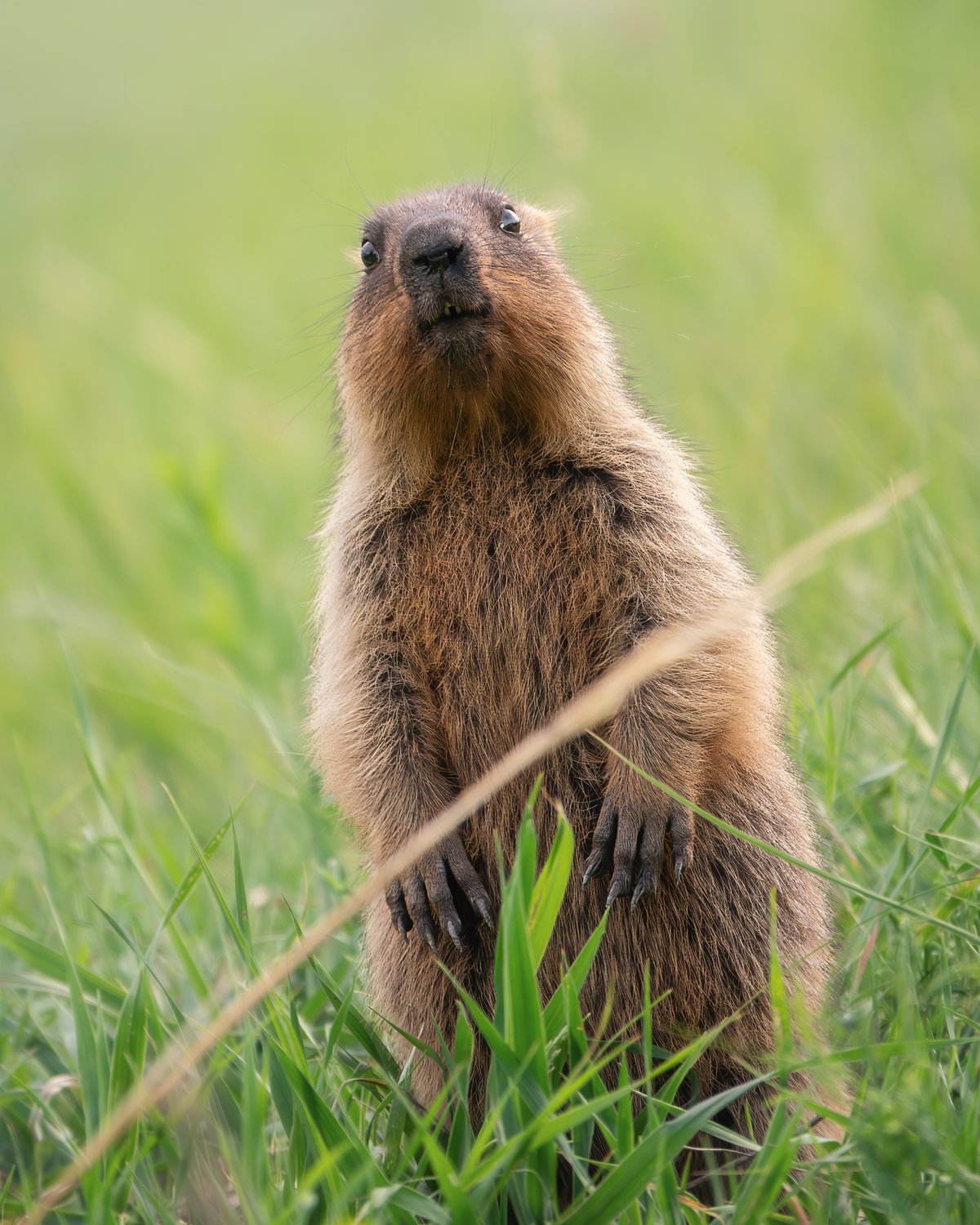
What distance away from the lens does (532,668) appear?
355 centimetres

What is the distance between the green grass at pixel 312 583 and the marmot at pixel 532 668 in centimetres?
24

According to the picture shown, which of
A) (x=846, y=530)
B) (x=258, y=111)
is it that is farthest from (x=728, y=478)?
(x=258, y=111)

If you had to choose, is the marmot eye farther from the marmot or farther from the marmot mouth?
the marmot mouth

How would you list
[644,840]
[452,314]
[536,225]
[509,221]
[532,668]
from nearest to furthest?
[644,840]
[532,668]
[452,314]
[509,221]
[536,225]

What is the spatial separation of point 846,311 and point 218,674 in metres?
4.50

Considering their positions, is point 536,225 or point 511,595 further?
point 536,225

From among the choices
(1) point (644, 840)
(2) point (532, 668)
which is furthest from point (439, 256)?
(1) point (644, 840)

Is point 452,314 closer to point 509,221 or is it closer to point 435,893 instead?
point 509,221

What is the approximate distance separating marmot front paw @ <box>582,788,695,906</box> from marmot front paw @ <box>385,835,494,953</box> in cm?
31

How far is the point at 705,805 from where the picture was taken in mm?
3549

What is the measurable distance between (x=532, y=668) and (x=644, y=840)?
1.89 ft

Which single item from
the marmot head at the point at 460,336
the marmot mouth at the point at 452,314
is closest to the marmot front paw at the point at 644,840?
the marmot head at the point at 460,336

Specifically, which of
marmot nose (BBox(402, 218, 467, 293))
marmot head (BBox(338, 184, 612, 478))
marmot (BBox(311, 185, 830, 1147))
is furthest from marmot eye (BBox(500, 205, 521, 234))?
marmot nose (BBox(402, 218, 467, 293))

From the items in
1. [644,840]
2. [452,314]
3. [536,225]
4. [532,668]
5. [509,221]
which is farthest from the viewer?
[536,225]
